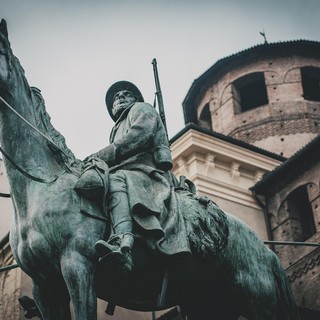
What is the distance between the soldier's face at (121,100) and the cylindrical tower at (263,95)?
20.7 m

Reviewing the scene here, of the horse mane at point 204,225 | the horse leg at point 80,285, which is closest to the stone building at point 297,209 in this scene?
the horse mane at point 204,225

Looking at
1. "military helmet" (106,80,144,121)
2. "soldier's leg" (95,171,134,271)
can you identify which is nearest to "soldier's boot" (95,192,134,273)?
"soldier's leg" (95,171,134,271)

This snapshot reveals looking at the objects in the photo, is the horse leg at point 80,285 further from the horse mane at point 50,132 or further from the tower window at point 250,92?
the tower window at point 250,92

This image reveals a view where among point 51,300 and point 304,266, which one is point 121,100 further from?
point 304,266

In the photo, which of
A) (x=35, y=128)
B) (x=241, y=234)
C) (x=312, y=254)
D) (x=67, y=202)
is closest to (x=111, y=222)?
(x=67, y=202)

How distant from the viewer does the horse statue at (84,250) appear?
21.3 feet

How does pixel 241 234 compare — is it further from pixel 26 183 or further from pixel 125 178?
pixel 26 183

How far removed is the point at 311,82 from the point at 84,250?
25807 mm

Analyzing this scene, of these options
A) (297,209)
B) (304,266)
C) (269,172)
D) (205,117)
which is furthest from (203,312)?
(205,117)

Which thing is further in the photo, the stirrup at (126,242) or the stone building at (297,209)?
the stone building at (297,209)

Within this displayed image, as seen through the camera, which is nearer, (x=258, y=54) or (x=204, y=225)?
(x=204, y=225)

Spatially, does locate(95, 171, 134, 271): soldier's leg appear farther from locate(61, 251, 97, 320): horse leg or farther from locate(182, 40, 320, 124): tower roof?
locate(182, 40, 320, 124): tower roof

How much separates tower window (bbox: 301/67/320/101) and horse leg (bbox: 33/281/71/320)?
24754 millimetres

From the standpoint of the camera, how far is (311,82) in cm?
3131
